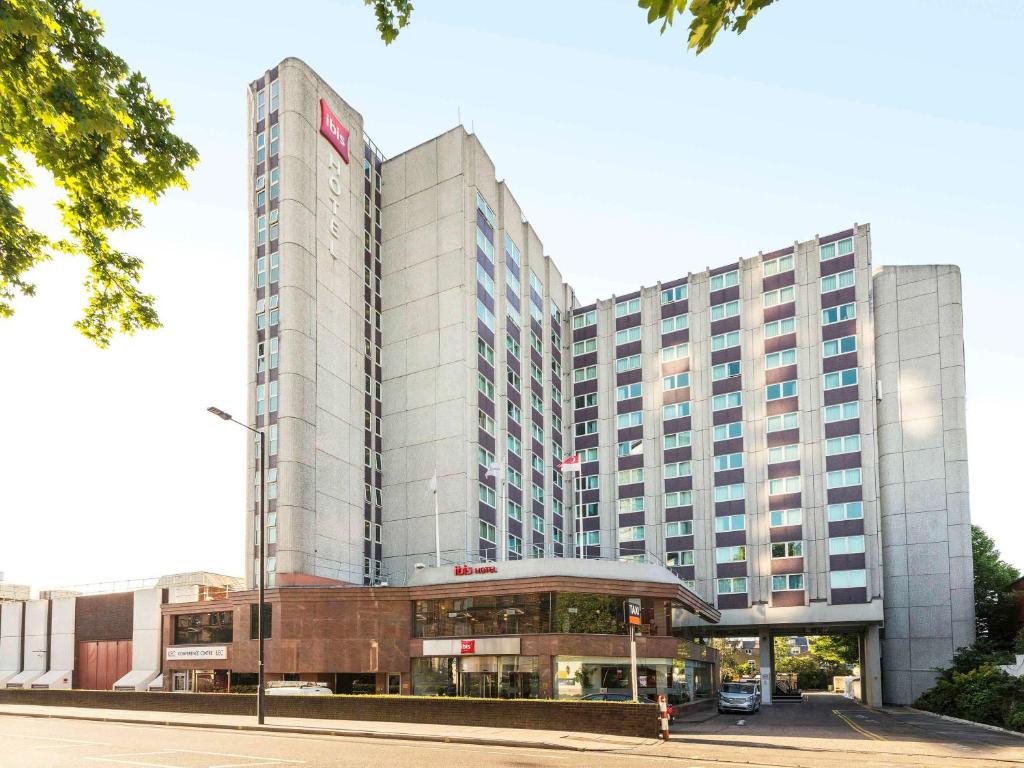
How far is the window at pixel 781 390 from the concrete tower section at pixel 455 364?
22067mm

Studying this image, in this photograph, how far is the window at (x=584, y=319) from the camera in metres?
98.8

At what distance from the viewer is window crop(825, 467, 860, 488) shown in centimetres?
7919

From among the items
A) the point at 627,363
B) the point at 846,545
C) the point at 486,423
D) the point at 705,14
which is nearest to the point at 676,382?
the point at 627,363

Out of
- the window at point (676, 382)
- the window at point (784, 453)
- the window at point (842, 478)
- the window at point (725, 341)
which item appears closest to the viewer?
the window at point (842, 478)

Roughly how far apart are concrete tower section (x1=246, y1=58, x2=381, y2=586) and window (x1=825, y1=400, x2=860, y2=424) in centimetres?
3920

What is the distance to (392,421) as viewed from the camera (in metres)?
73.8

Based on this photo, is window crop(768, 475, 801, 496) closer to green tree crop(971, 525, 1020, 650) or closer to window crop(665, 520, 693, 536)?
window crop(665, 520, 693, 536)

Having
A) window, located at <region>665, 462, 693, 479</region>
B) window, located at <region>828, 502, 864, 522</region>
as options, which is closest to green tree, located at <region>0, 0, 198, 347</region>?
window, located at <region>828, 502, 864, 522</region>

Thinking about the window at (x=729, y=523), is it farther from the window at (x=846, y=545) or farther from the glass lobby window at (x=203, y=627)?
the glass lobby window at (x=203, y=627)

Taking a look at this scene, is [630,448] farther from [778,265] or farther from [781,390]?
[778,265]

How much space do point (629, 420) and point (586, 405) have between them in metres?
5.29

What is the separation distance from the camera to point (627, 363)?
95125 mm

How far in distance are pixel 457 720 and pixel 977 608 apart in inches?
2612

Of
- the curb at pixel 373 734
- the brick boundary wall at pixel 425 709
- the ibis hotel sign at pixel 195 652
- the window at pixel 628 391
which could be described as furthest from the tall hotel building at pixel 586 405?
the curb at pixel 373 734
